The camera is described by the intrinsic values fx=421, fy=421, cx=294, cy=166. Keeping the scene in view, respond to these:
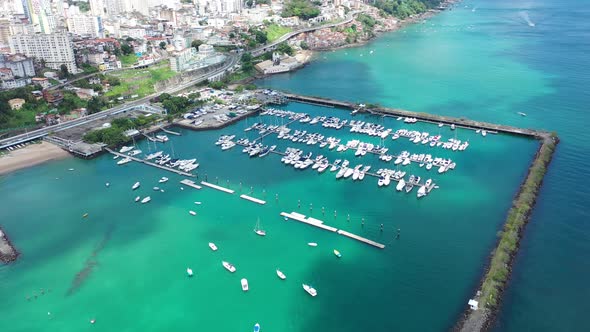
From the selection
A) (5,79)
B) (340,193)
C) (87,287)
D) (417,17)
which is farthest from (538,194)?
(417,17)

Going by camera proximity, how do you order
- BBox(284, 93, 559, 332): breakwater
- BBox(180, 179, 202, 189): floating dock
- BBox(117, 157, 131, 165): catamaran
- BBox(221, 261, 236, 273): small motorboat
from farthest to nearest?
BBox(117, 157, 131, 165): catamaran
BBox(180, 179, 202, 189): floating dock
BBox(221, 261, 236, 273): small motorboat
BBox(284, 93, 559, 332): breakwater

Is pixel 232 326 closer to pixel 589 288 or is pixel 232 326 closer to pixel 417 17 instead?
pixel 589 288

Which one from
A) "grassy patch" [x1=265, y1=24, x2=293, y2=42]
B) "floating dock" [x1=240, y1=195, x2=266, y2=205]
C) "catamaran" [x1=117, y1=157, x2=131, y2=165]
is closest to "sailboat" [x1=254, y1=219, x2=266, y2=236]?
"floating dock" [x1=240, y1=195, x2=266, y2=205]

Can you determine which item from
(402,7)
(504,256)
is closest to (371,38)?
(402,7)

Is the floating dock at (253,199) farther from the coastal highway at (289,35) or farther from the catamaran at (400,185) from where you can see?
the coastal highway at (289,35)

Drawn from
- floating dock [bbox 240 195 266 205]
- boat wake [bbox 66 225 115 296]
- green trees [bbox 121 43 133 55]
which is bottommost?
boat wake [bbox 66 225 115 296]

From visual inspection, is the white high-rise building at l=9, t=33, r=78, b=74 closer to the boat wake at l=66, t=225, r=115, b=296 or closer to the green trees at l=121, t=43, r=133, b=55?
the green trees at l=121, t=43, r=133, b=55
